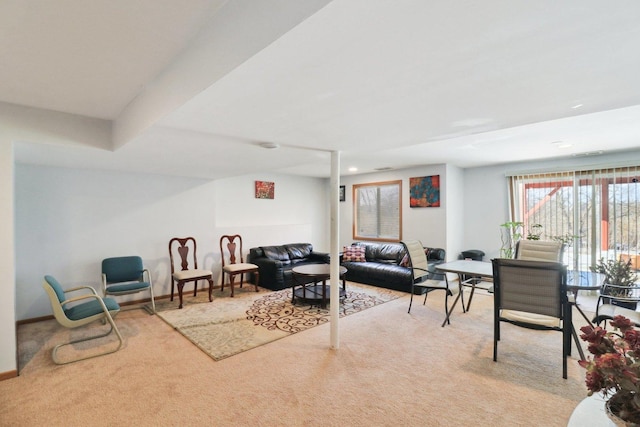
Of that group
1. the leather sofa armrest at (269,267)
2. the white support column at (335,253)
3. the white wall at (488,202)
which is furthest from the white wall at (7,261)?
the white wall at (488,202)

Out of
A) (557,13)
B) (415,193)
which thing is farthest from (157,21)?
(415,193)

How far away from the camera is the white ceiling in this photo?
3.40ft

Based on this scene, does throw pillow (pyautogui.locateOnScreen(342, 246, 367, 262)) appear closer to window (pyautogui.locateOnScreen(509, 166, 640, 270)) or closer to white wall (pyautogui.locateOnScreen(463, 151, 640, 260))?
white wall (pyautogui.locateOnScreen(463, 151, 640, 260))

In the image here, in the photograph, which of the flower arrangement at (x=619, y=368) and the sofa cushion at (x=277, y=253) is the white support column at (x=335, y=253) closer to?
the flower arrangement at (x=619, y=368)

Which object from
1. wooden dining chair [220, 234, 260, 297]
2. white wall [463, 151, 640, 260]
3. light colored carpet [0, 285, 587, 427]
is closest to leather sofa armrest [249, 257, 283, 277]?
wooden dining chair [220, 234, 260, 297]

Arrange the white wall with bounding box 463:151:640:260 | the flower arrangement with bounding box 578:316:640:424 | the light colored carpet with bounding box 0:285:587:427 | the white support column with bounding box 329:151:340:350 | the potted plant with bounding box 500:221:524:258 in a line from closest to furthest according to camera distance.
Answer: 1. the flower arrangement with bounding box 578:316:640:424
2. the light colored carpet with bounding box 0:285:587:427
3. the white support column with bounding box 329:151:340:350
4. the potted plant with bounding box 500:221:524:258
5. the white wall with bounding box 463:151:640:260

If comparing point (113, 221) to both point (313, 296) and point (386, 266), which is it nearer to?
point (313, 296)

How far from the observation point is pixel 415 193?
20.8 feet

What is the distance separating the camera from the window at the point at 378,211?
6832mm

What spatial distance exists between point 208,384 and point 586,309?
504 centimetres

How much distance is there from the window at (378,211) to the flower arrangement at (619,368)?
18.5 feet

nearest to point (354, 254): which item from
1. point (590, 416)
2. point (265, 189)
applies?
point (265, 189)

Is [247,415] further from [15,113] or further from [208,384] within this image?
[15,113]

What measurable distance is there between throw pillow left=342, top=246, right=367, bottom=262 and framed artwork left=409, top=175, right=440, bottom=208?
4.69 ft
